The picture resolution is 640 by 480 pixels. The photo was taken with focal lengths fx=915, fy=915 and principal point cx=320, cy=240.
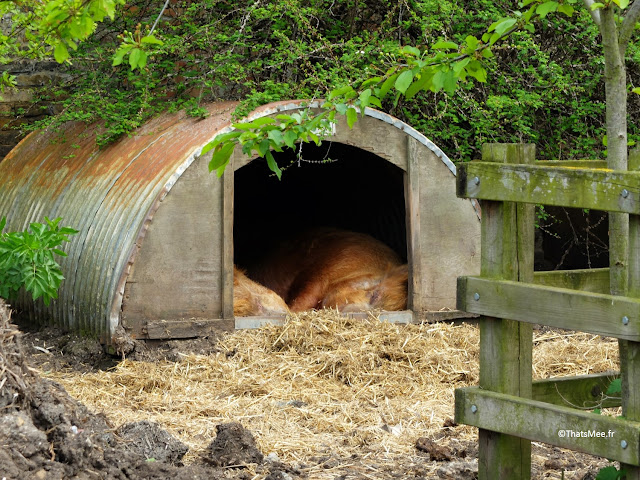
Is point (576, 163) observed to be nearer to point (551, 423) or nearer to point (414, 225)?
point (551, 423)

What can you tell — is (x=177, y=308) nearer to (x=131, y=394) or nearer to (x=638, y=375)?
(x=131, y=394)

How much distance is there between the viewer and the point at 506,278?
11.9ft

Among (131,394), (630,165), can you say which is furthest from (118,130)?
(630,165)

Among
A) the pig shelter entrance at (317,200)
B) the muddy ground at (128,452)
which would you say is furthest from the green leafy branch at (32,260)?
the pig shelter entrance at (317,200)

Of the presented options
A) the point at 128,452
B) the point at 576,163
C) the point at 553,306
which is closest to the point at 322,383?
the point at 128,452

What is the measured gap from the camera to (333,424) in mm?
5309

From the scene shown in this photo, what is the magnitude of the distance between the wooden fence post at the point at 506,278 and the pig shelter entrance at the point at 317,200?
485cm

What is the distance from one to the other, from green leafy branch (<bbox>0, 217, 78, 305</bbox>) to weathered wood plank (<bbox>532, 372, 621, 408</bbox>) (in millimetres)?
3720

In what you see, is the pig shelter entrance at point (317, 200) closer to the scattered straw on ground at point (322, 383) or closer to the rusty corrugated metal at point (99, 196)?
the rusty corrugated metal at point (99, 196)

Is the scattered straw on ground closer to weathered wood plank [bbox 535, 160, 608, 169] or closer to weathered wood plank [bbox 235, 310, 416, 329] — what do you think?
weathered wood plank [bbox 235, 310, 416, 329]

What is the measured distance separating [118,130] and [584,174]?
5070 mm

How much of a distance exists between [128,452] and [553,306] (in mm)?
1970

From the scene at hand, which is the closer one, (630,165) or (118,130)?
(630,165)

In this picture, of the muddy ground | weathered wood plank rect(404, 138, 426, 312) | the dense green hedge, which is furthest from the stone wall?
the muddy ground
